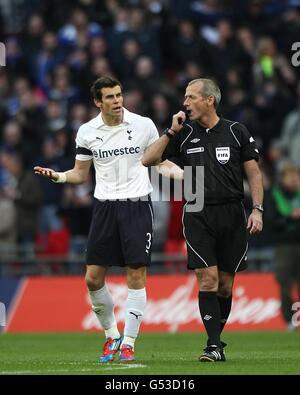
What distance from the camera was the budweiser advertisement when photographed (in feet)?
64.9

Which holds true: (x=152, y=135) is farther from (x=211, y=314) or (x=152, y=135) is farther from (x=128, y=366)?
(x=128, y=366)

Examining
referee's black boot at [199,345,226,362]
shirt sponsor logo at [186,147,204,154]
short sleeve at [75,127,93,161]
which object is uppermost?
short sleeve at [75,127,93,161]

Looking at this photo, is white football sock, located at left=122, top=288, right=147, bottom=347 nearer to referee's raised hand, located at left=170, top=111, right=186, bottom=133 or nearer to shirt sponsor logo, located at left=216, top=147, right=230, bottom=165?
shirt sponsor logo, located at left=216, top=147, right=230, bottom=165

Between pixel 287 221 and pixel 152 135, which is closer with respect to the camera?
pixel 152 135

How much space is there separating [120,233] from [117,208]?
0.26m

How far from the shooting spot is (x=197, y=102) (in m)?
11.8

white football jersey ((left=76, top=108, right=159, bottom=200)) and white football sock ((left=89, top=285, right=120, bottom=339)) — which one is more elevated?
white football jersey ((left=76, top=108, right=159, bottom=200))

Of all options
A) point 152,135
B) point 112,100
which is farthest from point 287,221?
point 112,100

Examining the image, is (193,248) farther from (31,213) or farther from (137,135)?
(31,213)

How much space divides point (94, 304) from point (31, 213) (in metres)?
9.45

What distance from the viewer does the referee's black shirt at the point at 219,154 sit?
1182cm

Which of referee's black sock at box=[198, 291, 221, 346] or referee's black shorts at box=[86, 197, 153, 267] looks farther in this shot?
referee's black shorts at box=[86, 197, 153, 267]

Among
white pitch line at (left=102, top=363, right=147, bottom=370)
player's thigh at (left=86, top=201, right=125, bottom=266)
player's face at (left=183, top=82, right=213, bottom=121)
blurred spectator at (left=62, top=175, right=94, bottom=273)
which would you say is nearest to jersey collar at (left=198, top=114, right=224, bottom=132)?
player's face at (left=183, top=82, right=213, bottom=121)

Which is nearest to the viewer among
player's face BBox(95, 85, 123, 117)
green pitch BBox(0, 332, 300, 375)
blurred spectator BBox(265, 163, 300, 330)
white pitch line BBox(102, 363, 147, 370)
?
Result: green pitch BBox(0, 332, 300, 375)
